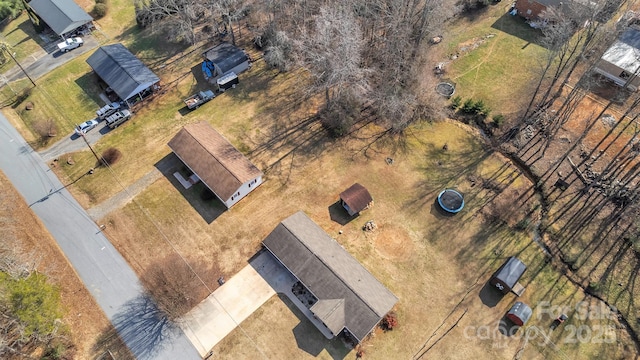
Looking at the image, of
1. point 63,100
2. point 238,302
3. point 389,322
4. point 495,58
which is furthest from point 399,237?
point 63,100

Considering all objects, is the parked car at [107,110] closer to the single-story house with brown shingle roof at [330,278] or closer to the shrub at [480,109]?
the single-story house with brown shingle roof at [330,278]

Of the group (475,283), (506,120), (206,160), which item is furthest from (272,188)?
(506,120)

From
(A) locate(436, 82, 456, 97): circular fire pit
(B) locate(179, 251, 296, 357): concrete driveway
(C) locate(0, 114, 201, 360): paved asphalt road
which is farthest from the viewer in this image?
(A) locate(436, 82, 456, 97): circular fire pit

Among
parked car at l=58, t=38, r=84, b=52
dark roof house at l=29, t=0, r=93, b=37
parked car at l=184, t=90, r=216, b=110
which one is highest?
dark roof house at l=29, t=0, r=93, b=37

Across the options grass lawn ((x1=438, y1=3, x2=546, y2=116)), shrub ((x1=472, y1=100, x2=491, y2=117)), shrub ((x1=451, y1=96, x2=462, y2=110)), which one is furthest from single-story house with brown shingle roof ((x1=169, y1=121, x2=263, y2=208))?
grass lawn ((x1=438, y1=3, x2=546, y2=116))

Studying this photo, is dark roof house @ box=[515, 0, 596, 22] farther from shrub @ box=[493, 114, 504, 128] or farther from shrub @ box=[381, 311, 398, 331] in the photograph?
shrub @ box=[381, 311, 398, 331]

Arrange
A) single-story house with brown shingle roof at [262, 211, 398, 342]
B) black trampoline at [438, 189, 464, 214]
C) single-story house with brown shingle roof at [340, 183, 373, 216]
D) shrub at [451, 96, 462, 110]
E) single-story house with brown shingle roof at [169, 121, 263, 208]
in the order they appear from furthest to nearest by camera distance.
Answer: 1. shrub at [451, 96, 462, 110]
2. black trampoline at [438, 189, 464, 214]
3. single-story house with brown shingle roof at [169, 121, 263, 208]
4. single-story house with brown shingle roof at [340, 183, 373, 216]
5. single-story house with brown shingle roof at [262, 211, 398, 342]

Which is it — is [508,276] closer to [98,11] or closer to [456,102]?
[456,102]

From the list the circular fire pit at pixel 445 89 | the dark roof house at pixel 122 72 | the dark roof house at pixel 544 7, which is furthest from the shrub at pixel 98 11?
the dark roof house at pixel 544 7
